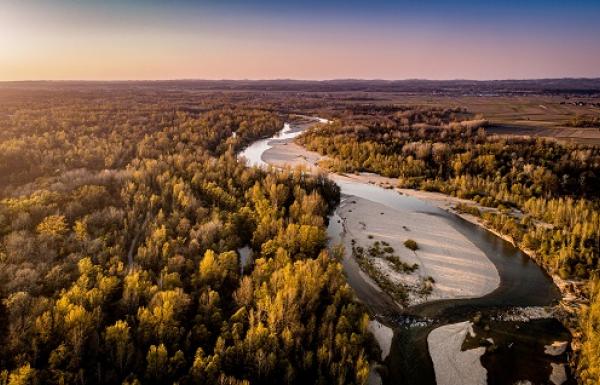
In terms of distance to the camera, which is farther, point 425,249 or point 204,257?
point 425,249

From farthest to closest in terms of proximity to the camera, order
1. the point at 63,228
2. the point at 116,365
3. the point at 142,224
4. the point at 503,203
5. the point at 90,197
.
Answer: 1. the point at 503,203
2. the point at 90,197
3. the point at 142,224
4. the point at 63,228
5. the point at 116,365

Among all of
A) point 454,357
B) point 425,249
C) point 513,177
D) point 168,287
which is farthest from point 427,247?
point 513,177

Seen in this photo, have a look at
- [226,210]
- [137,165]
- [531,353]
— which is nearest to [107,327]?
[226,210]

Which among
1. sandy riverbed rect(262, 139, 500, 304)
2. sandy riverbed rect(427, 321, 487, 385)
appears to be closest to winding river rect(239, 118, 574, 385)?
sandy riverbed rect(427, 321, 487, 385)

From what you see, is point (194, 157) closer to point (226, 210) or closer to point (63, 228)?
point (226, 210)

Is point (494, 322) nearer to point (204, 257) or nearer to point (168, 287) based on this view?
point (204, 257)

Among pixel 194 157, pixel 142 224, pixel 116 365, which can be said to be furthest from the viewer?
pixel 194 157
